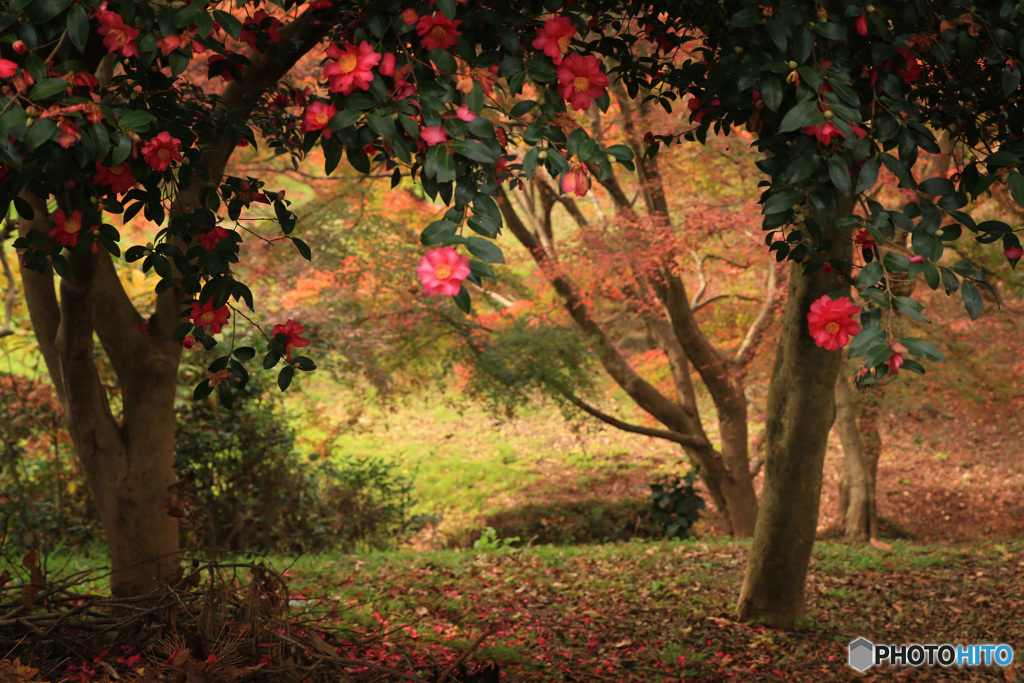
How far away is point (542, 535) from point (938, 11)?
683 centimetres

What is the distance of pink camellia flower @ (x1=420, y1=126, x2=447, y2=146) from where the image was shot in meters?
1.23

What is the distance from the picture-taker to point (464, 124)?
1.26 metres

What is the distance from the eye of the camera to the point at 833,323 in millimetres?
1365

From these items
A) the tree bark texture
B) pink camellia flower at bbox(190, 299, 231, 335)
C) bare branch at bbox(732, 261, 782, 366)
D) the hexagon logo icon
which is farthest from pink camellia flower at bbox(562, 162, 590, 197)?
bare branch at bbox(732, 261, 782, 366)

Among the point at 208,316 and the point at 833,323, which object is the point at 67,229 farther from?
the point at 833,323

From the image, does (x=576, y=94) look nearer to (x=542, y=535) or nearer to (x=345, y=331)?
(x=345, y=331)

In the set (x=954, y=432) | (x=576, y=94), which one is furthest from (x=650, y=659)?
(x=954, y=432)

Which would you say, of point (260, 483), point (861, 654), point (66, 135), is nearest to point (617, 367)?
point (260, 483)

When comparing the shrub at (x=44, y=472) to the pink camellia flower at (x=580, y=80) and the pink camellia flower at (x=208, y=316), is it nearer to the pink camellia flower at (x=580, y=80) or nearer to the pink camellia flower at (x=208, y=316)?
the pink camellia flower at (x=208, y=316)

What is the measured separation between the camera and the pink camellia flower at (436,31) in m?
1.32

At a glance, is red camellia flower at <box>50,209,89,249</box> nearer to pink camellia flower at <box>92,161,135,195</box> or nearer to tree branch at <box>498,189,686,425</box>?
pink camellia flower at <box>92,161,135,195</box>

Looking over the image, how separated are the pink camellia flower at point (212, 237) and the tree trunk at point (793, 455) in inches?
93.5

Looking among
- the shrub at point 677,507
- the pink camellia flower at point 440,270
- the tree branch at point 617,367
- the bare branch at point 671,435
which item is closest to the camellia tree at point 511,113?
the pink camellia flower at point 440,270

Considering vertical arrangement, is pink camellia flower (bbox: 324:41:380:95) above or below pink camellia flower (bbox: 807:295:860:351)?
above
